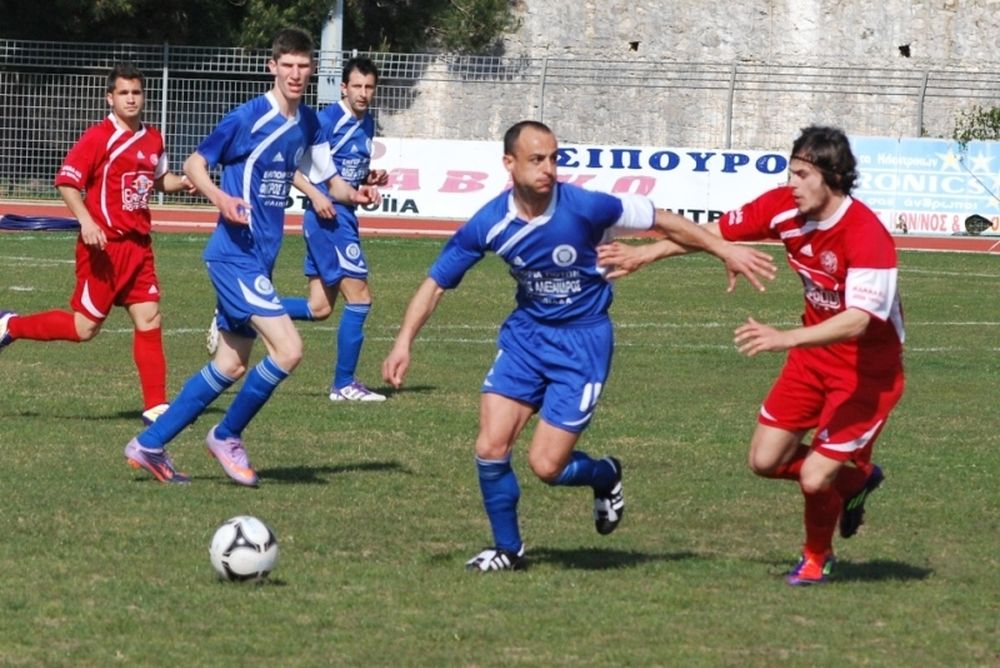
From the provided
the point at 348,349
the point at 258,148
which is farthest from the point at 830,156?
the point at 348,349

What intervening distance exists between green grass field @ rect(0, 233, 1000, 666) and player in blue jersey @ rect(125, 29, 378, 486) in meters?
0.24

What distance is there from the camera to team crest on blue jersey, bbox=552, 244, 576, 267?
267 inches

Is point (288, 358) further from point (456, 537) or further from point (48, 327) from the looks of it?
point (48, 327)

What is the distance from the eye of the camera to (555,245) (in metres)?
6.77

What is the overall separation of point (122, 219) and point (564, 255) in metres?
4.24

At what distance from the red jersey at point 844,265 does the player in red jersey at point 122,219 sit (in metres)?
4.32

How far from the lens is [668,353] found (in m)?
14.6

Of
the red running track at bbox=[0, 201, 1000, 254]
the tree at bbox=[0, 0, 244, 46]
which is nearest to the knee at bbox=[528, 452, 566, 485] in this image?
the red running track at bbox=[0, 201, 1000, 254]

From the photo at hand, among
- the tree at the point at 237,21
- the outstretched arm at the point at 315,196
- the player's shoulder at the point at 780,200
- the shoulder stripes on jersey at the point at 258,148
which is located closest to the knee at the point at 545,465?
the player's shoulder at the point at 780,200

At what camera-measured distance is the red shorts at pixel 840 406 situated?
671 centimetres

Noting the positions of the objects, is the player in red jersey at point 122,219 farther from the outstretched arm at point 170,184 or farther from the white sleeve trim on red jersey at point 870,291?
the white sleeve trim on red jersey at point 870,291

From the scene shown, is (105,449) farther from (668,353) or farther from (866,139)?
(866,139)

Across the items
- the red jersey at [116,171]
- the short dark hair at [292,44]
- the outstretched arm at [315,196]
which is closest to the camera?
the short dark hair at [292,44]

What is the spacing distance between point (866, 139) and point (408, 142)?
23.4 ft
